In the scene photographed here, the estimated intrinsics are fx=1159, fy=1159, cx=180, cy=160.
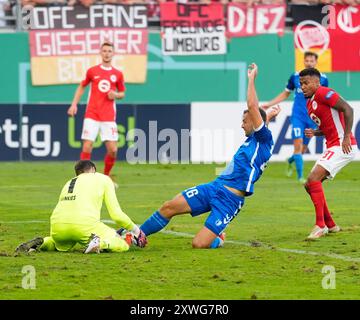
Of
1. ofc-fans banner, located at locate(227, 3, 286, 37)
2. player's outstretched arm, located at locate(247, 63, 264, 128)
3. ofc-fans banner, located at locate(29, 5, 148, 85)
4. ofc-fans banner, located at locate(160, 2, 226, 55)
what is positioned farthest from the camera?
ofc-fans banner, located at locate(227, 3, 286, 37)

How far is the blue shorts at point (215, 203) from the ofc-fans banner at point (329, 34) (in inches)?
744

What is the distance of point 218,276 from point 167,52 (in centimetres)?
2057

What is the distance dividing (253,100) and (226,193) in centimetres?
111

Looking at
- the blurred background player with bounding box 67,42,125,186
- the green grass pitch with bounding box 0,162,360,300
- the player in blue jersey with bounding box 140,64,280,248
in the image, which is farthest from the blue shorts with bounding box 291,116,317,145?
the player in blue jersey with bounding box 140,64,280,248

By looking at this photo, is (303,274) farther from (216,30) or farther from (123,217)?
(216,30)

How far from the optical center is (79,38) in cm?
3019

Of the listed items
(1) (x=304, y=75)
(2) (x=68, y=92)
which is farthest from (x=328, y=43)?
(1) (x=304, y=75)

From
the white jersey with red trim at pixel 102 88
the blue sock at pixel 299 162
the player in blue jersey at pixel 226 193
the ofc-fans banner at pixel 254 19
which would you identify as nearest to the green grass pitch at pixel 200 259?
the player in blue jersey at pixel 226 193

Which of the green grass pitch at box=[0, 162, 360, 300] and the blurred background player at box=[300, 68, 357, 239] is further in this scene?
the blurred background player at box=[300, 68, 357, 239]

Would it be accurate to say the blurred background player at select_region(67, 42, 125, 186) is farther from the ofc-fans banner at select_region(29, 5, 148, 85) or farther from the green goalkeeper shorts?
the ofc-fans banner at select_region(29, 5, 148, 85)

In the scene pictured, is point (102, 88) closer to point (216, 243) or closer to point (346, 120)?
point (346, 120)

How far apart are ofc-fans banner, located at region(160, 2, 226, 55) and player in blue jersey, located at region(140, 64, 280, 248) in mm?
17636

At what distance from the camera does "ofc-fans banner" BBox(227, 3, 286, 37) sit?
30.9m

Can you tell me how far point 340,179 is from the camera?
910 inches
